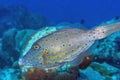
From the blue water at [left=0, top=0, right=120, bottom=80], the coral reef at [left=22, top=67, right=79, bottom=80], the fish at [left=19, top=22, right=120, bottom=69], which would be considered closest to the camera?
the fish at [left=19, top=22, right=120, bottom=69]

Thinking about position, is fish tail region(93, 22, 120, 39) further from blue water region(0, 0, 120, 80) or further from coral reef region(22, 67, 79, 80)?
coral reef region(22, 67, 79, 80)

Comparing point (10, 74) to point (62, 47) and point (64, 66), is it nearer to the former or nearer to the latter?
point (64, 66)

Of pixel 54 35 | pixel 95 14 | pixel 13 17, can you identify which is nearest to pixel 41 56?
pixel 54 35

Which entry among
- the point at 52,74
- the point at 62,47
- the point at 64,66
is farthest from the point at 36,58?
the point at 64,66

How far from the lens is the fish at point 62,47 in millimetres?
2867

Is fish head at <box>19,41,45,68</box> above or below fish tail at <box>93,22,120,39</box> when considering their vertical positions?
below

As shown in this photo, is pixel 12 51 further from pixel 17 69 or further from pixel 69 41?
pixel 69 41

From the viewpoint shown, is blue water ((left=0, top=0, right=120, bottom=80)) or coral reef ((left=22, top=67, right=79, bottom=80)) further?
blue water ((left=0, top=0, right=120, bottom=80))

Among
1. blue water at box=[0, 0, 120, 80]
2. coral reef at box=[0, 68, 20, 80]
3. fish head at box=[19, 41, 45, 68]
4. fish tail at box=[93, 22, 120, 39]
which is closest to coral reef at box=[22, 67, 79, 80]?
blue water at box=[0, 0, 120, 80]

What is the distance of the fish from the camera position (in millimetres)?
2867

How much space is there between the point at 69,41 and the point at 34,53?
46 centimetres

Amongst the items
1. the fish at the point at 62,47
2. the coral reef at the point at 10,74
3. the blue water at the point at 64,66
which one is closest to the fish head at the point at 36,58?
the fish at the point at 62,47

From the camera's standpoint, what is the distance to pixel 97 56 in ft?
22.8

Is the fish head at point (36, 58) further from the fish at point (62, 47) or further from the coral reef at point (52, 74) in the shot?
the coral reef at point (52, 74)
